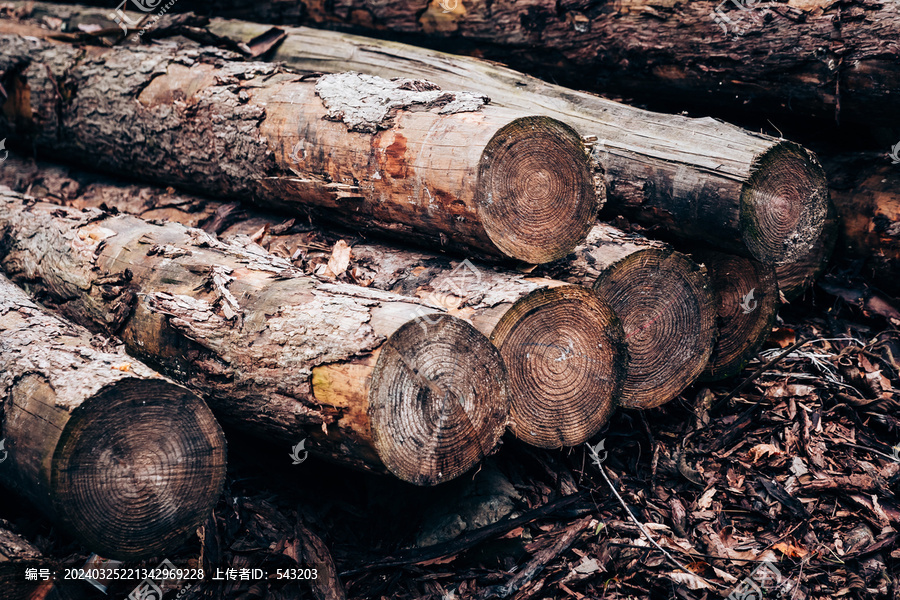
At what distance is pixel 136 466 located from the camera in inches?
101

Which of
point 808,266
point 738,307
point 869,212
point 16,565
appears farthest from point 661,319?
point 16,565

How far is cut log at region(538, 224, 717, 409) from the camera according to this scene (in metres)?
3.40

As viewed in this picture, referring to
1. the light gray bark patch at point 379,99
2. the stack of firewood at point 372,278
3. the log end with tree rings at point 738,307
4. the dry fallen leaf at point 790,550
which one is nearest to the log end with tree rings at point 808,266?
the stack of firewood at point 372,278

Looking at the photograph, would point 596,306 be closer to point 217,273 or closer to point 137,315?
point 217,273

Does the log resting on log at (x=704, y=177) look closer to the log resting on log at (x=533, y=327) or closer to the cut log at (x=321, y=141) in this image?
the cut log at (x=321, y=141)

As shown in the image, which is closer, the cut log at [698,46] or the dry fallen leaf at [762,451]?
the dry fallen leaf at [762,451]

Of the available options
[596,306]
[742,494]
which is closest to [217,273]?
[596,306]

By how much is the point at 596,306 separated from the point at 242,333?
5.44 ft

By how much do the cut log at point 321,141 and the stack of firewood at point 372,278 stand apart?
1 cm

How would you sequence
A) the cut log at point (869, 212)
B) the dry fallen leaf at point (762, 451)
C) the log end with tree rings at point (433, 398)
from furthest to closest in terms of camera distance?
the cut log at point (869, 212) < the dry fallen leaf at point (762, 451) < the log end with tree rings at point (433, 398)

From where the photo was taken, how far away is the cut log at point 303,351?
8.60ft

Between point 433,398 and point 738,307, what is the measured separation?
2.10 meters

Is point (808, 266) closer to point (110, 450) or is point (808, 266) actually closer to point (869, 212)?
point (869, 212)

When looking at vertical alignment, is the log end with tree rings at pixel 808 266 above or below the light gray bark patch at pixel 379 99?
below
